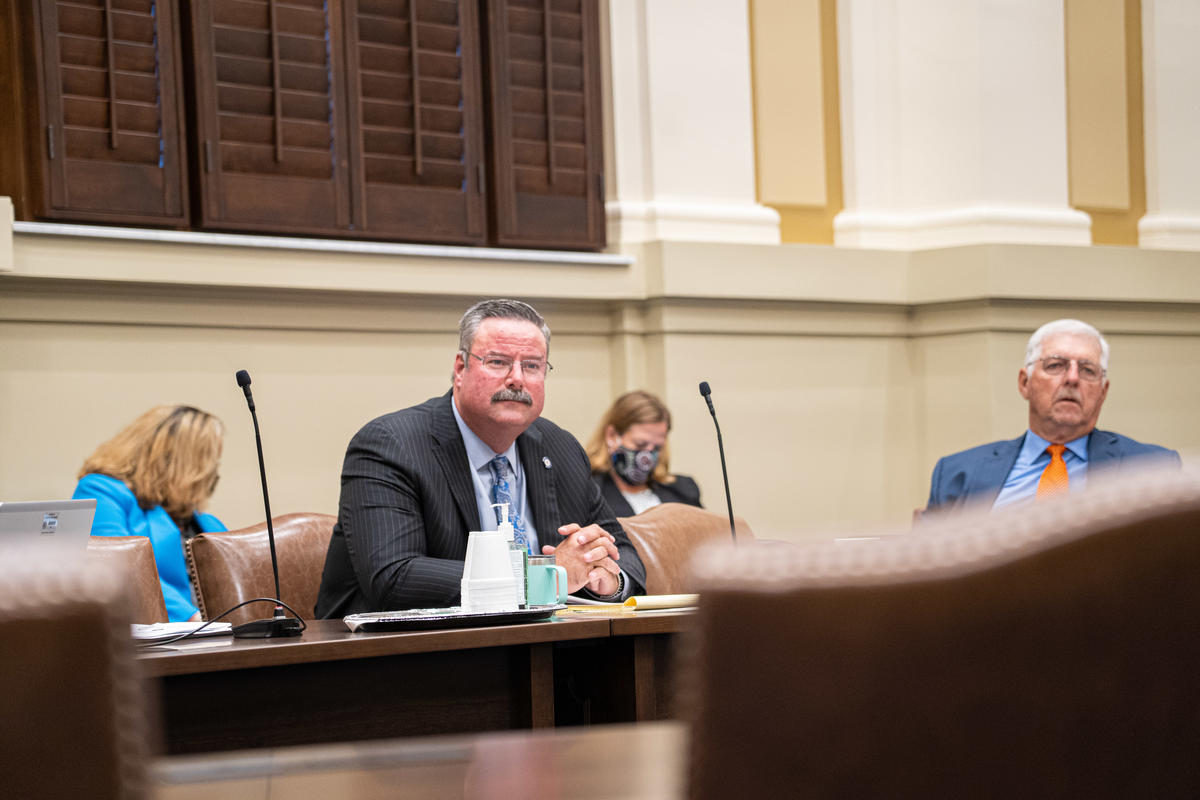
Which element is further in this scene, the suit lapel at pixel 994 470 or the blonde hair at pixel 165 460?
the blonde hair at pixel 165 460

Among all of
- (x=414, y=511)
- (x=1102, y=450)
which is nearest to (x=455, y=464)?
(x=414, y=511)

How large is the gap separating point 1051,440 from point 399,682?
8.60ft

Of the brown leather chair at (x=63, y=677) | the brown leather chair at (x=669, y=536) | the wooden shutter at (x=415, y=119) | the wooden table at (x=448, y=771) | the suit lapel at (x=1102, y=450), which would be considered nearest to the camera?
the brown leather chair at (x=63, y=677)

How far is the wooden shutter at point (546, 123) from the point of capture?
5434 millimetres

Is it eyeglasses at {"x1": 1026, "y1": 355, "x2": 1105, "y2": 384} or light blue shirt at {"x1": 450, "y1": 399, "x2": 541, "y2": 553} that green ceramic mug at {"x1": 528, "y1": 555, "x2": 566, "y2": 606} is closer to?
light blue shirt at {"x1": 450, "y1": 399, "x2": 541, "y2": 553}

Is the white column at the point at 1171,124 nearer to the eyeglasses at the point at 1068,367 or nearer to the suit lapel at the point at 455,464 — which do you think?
the eyeglasses at the point at 1068,367

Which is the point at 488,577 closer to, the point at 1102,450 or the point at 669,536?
the point at 669,536

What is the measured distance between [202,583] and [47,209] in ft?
6.27

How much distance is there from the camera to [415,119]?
205 inches

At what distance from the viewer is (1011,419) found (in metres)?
5.87

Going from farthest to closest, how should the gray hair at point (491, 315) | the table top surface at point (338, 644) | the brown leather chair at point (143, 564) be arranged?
the gray hair at point (491, 315) → the brown leather chair at point (143, 564) → the table top surface at point (338, 644)

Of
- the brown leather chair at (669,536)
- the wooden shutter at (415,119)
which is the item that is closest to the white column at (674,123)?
the wooden shutter at (415,119)

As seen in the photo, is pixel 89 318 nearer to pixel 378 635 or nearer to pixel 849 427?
pixel 378 635

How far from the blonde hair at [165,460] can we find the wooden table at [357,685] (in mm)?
2095
